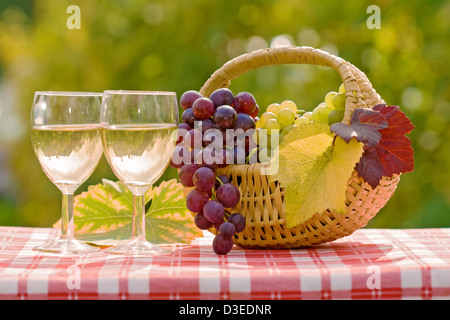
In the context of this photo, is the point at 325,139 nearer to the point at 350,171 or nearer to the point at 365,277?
the point at 350,171

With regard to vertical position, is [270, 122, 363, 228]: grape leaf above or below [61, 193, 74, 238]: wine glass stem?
above

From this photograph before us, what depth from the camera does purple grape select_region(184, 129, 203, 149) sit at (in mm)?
1312

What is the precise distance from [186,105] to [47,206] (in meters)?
4.17

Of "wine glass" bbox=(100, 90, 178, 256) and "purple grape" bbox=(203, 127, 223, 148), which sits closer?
"wine glass" bbox=(100, 90, 178, 256)

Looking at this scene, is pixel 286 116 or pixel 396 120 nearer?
pixel 396 120

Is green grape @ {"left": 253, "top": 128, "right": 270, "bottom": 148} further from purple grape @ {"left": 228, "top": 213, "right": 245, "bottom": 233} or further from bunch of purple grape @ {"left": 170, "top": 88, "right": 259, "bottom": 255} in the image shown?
purple grape @ {"left": 228, "top": 213, "right": 245, "bottom": 233}

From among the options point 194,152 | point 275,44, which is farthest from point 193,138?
point 275,44

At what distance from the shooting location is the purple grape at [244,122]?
1338mm

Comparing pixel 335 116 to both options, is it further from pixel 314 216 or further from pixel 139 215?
pixel 139 215

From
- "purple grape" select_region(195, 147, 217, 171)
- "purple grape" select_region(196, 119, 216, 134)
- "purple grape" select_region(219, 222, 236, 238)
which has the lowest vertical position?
"purple grape" select_region(219, 222, 236, 238)

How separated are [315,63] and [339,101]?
10 centimetres

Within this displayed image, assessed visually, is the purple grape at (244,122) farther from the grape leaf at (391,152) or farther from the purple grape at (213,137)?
the grape leaf at (391,152)

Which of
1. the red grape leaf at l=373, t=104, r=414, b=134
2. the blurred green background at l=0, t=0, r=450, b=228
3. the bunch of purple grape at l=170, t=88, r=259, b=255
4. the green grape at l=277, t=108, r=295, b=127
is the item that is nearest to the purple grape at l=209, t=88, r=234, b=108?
the bunch of purple grape at l=170, t=88, r=259, b=255

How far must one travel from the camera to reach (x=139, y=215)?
1.22m
